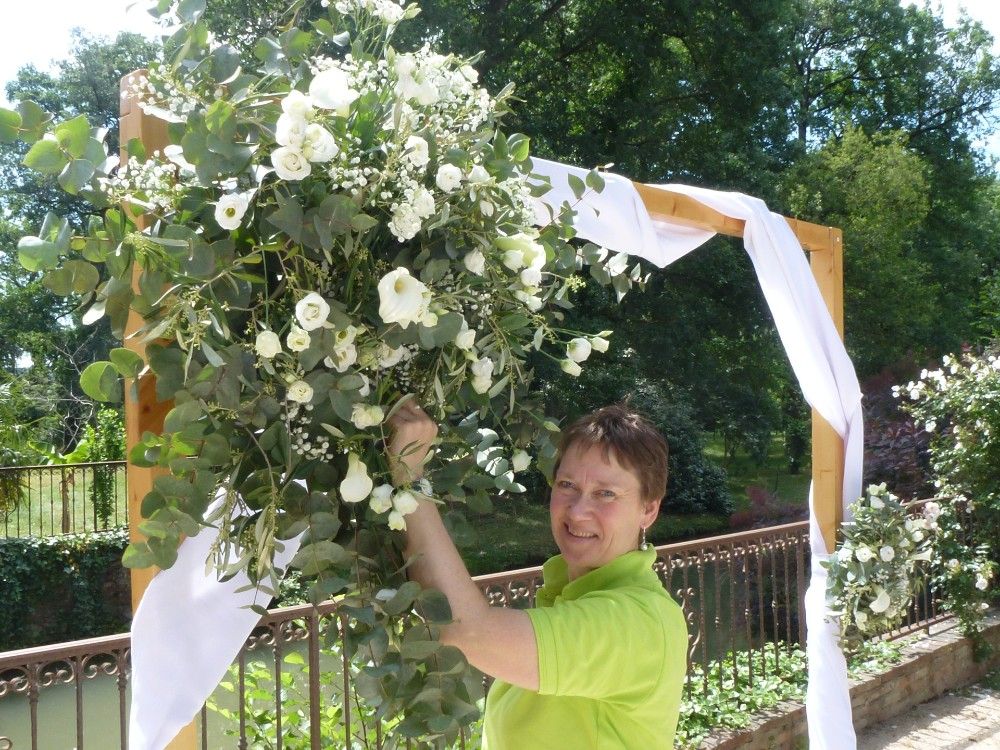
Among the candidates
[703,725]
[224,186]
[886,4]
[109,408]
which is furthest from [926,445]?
[886,4]

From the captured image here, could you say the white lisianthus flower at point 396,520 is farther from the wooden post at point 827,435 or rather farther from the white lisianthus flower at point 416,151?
the wooden post at point 827,435

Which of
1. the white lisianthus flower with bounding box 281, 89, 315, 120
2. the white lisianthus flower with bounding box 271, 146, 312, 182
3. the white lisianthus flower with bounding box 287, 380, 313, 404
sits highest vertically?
the white lisianthus flower with bounding box 281, 89, 315, 120

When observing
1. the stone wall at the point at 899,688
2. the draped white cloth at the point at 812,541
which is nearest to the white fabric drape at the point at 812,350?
the draped white cloth at the point at 812,541

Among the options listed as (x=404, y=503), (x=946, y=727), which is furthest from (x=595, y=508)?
(x=946, y=727)

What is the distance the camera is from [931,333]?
66.5 feet

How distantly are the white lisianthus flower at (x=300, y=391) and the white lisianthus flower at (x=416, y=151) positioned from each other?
331 mm

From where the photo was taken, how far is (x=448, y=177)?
124 cm

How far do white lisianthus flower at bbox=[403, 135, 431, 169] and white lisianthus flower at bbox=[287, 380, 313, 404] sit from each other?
0.33 metres

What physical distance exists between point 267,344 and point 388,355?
194 millimetres

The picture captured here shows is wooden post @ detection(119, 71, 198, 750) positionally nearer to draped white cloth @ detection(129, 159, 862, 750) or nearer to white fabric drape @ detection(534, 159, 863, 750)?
draped white cloth @ detection(129, 159, 862, 750)

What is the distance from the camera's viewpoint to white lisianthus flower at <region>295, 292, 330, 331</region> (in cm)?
110

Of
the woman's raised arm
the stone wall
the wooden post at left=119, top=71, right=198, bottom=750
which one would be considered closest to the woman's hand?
the woman's raised arm

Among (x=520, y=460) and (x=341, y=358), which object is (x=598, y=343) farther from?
(x=341, y=358)

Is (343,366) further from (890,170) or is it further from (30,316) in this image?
(30,316)
